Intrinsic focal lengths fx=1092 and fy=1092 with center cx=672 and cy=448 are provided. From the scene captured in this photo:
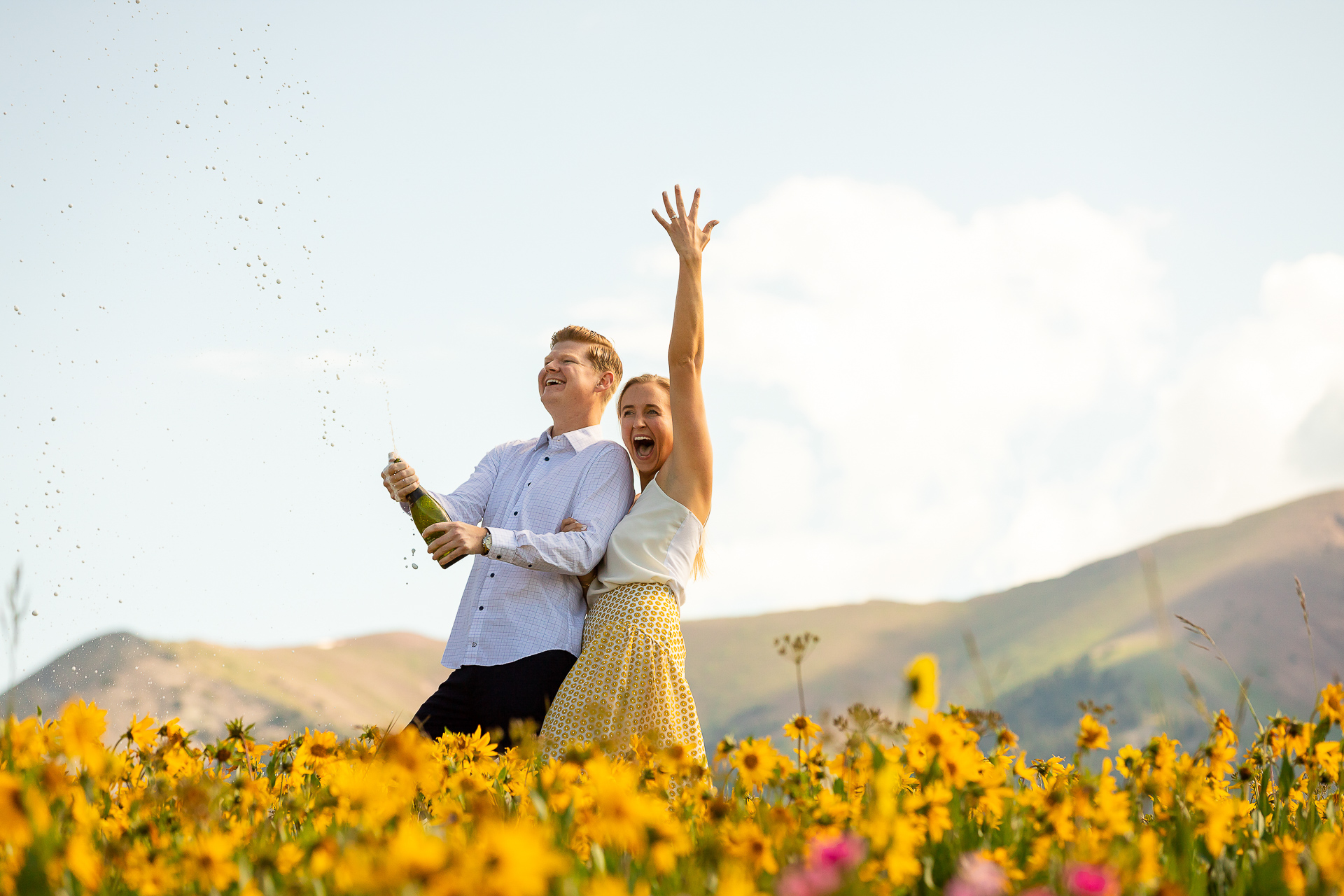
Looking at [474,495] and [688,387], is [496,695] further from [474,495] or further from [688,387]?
[688,387]

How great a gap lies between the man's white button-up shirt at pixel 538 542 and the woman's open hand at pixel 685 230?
1.09 m

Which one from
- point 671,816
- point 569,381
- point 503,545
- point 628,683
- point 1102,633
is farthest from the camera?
point 1102,633

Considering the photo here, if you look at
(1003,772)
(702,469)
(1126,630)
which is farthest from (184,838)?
(1126,630)

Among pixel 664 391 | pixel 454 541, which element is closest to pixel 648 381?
pixel 664 391

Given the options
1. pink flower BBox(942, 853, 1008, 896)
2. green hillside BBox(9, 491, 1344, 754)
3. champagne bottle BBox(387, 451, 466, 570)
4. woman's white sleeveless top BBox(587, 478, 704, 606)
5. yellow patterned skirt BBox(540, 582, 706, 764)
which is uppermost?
green hillside BBox(9, 491, 1344, 754)

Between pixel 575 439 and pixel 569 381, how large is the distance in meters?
0.35

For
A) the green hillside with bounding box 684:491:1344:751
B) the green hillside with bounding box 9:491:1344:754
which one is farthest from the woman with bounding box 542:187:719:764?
the green hillside with bounding box 9:491:1344:754

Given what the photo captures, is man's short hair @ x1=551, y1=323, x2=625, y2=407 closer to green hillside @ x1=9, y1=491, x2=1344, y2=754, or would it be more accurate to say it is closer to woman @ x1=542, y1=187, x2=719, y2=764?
woman @ x1=542, y1=187, x2=719, y2=764

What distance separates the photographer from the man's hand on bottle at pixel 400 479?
5.27 m

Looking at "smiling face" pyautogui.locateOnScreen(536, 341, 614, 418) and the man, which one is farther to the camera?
"smiling face" pyautogui.locateOnScreen(536, 341, 614, 418)

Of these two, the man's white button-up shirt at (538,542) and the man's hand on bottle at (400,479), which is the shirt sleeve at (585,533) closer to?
the man's white button-up shirt at (538,542)

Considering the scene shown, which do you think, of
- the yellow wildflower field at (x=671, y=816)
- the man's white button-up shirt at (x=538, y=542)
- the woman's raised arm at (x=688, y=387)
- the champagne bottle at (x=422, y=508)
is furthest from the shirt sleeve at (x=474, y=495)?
the yellow wildflower field at (x=671, y=816)

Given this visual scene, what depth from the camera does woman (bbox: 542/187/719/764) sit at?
486cm

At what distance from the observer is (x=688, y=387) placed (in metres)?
5.25
